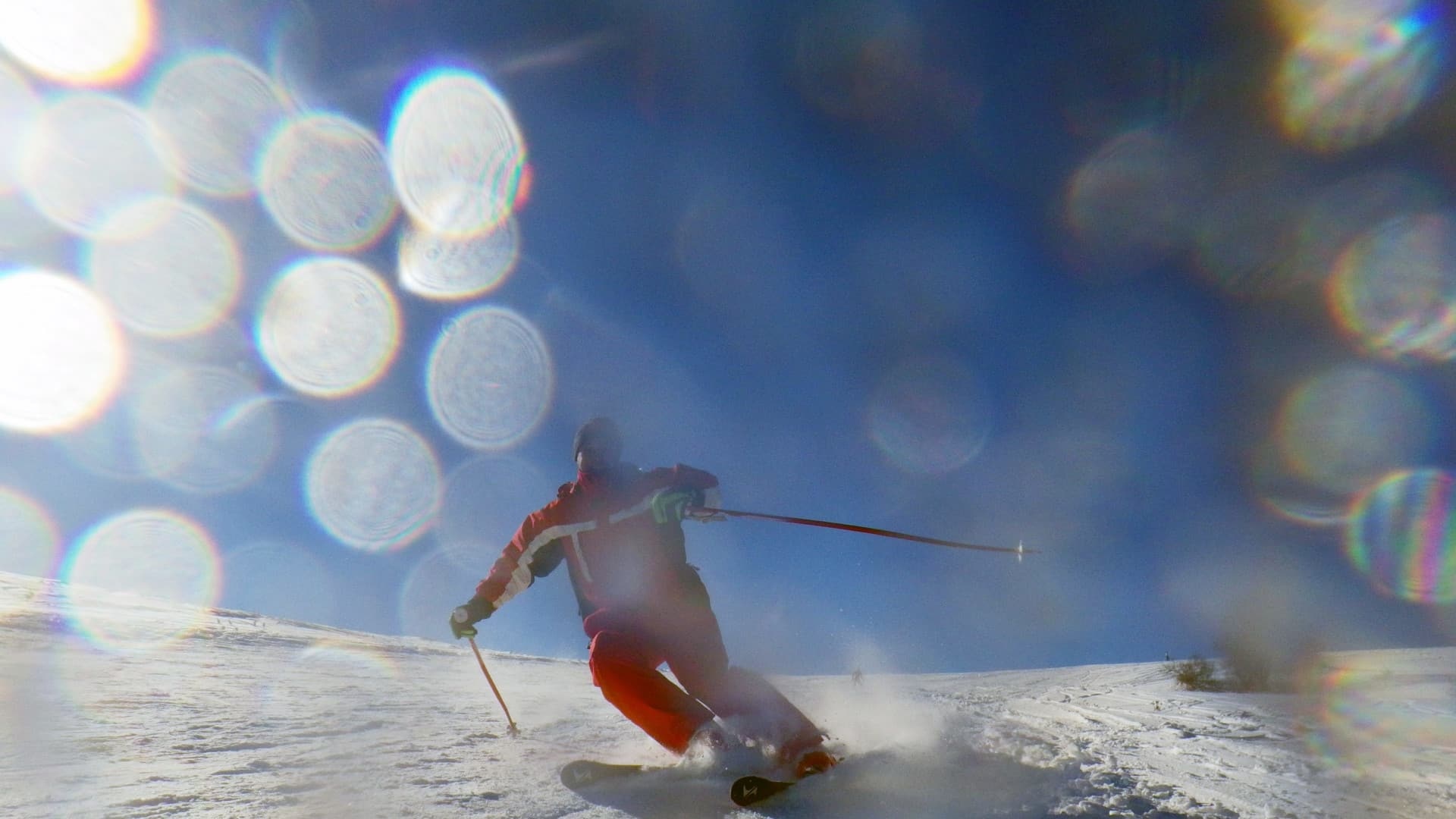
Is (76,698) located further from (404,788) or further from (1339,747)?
(1339,747)

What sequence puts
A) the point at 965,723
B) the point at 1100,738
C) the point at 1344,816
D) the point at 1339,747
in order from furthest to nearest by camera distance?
the point at 965,723 < the point at 1100,738 < the point at 1339,747 < the point at 1344,816

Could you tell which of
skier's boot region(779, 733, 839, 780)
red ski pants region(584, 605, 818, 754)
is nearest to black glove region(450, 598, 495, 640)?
red ski pants region(584, 605, 818, 754)

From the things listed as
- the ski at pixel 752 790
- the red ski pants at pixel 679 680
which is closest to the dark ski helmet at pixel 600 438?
the red ski pants at pixel 679 680

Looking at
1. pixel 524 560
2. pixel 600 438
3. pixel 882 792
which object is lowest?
pixel 882 792

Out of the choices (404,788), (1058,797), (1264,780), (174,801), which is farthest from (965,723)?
(174,801)

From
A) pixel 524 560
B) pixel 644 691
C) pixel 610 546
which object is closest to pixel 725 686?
pixel 644 691

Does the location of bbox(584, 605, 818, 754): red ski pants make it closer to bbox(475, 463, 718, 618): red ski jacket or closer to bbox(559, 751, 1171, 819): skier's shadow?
bbox(475, 463, 718, 618): red ski jacket

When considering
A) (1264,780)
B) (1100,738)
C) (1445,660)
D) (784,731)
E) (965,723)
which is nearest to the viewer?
(1264,780)

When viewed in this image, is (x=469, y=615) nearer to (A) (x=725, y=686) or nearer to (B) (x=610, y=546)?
(B) (x=610, y=546)
